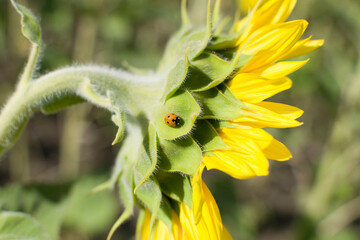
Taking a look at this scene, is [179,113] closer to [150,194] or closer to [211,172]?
[150,194]

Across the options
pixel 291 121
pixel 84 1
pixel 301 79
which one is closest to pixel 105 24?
pixel 84 1

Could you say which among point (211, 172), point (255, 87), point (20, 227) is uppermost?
point (255, 87)

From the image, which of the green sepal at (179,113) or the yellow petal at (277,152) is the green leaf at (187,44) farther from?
the yellow petal at (277,152)

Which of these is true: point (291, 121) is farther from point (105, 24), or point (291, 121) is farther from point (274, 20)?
point (105, 24)

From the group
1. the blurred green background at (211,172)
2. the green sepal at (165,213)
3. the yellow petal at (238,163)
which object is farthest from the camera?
the blurred green background at (211,172)

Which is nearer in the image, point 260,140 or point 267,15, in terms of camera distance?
point 260,140

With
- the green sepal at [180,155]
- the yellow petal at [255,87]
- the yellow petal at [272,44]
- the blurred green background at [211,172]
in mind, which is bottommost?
the blurred green background at [211,172]

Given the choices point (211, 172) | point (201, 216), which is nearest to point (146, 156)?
point (201, 216)

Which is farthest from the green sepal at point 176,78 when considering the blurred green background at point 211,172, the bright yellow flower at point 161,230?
the blurred green background at point 211,172
